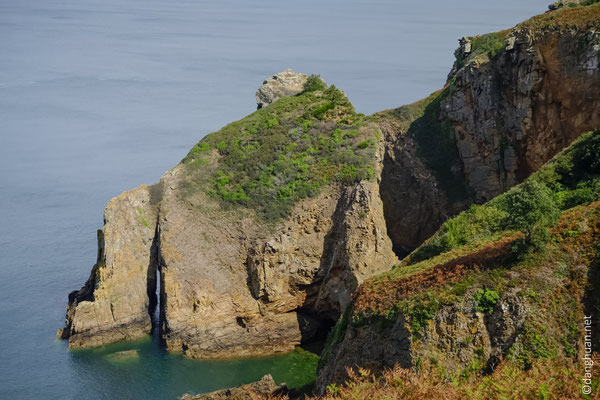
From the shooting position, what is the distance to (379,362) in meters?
28.7

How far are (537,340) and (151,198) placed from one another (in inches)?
1382

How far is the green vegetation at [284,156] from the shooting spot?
171ft

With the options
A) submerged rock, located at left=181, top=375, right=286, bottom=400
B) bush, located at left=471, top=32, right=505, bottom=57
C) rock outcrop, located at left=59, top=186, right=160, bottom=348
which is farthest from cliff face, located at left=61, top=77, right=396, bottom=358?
bush, located at left=471, top=32, right=505, bottom=57

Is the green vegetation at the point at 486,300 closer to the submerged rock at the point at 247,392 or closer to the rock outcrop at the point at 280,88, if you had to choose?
the submerged rock at the point at 247,392

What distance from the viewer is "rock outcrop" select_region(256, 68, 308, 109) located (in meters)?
64.7

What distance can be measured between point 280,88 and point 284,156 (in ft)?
41.6

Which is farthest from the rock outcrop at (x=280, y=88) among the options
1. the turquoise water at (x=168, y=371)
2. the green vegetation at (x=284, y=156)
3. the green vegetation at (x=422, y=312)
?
the green vegetation at (x=422, y=312)

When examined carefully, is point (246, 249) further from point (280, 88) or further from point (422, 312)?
point (422, 312)

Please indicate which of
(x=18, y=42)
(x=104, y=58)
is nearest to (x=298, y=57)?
(x=104, y=58)

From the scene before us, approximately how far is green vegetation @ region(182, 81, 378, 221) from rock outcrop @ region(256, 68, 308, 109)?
5754mm

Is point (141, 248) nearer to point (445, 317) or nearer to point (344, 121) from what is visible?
point (344, 121)

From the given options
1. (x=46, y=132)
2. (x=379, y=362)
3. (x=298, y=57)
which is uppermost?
(x=298, y=57)

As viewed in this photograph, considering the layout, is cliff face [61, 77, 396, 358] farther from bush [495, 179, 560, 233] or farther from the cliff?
bush [495, 179, 560, 233]

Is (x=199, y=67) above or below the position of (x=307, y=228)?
above
